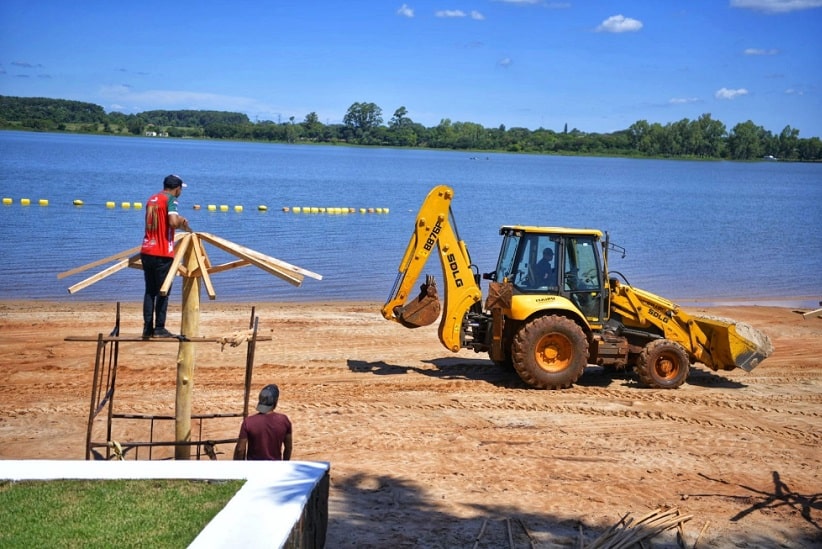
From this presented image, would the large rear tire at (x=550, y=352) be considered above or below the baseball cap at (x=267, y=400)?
below

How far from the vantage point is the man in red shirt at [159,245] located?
8453mm

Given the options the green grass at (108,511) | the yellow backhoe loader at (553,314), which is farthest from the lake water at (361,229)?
the green grass at (108,511)

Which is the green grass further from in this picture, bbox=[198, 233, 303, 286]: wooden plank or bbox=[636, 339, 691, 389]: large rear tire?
bbox=[636, 339, 691, 389]: large rear tire

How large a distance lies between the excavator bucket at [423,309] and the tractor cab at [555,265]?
1.00 m

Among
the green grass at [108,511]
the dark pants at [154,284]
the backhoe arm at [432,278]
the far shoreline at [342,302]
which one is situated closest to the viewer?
the green grass at [108,511]

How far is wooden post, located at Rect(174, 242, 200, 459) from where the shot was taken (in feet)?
27.5

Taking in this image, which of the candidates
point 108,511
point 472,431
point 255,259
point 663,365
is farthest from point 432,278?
point 108,511

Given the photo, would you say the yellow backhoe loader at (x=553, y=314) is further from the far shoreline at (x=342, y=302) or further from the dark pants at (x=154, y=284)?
the far shoreline at (x=342, y=302)

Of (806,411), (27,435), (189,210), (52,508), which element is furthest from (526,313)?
(189,210)

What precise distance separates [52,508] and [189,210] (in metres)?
38.6

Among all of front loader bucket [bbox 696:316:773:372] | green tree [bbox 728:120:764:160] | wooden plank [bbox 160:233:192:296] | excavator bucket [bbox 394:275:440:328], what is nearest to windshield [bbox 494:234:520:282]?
excavator bucket [bbox 394:275:440:328]

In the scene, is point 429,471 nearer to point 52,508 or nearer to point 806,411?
point 52,508

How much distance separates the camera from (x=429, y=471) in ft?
31.4

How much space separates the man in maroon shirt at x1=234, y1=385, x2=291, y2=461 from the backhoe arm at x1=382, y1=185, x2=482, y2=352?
5250mm
